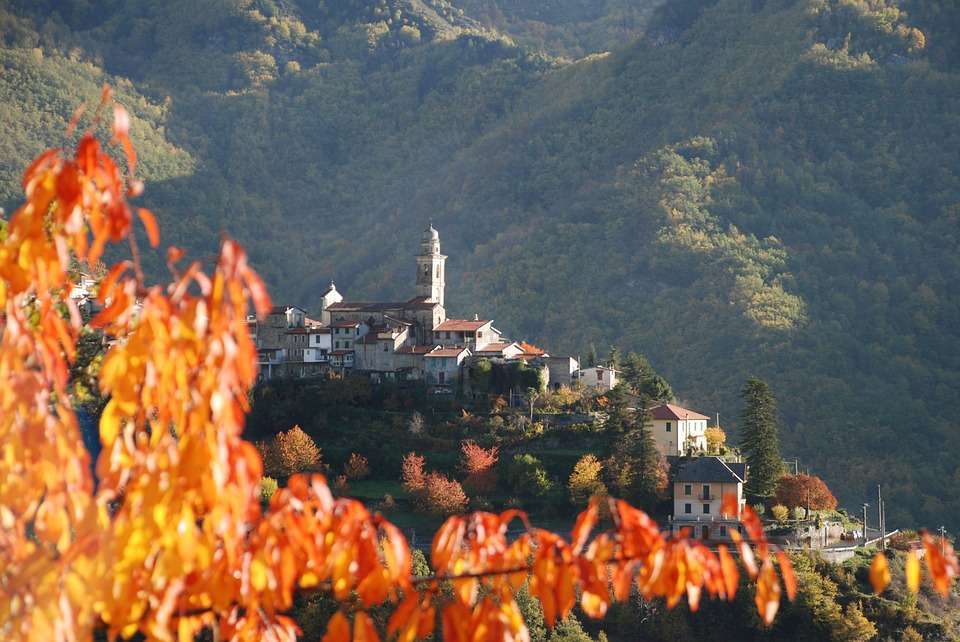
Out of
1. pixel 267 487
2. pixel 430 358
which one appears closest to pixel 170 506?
pixel 267 487

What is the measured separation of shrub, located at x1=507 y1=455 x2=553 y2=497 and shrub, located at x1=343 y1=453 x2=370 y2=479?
18.9 ft

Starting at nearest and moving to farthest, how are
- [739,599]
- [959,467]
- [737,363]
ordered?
[739,599], [959,467], [737,363]

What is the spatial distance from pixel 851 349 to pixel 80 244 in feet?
401

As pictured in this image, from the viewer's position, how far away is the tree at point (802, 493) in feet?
187

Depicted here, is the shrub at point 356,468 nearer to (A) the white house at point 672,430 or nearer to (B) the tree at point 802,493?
(A) the white house at point 672,430

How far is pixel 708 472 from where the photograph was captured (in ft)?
179

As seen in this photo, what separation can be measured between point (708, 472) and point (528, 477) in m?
6.29

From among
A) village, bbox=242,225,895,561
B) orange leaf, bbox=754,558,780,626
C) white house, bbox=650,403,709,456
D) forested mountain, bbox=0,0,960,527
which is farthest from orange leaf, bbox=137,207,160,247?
forested mountain, bbox=0,0,960,527

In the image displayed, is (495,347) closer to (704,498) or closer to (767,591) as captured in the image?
(704,498)

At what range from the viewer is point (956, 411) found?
120 meters

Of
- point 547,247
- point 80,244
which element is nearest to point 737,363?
point 547,247

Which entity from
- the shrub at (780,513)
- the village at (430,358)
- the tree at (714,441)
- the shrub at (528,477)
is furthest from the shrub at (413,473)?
the shrub at (780,513)

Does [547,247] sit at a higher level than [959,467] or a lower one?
higher

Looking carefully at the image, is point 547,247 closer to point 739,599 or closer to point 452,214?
point 452,214
